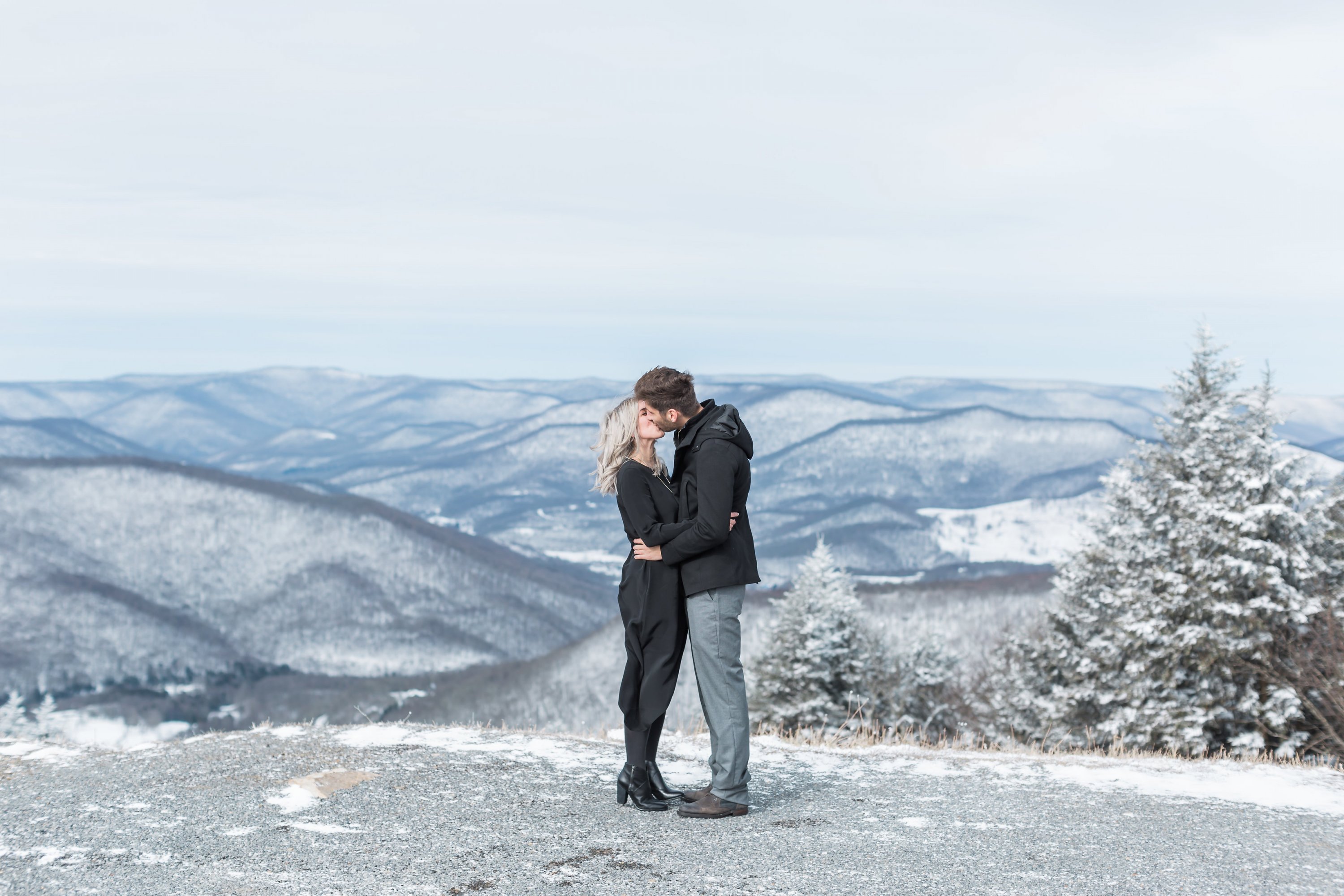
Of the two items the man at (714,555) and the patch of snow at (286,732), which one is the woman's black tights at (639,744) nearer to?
the man at (714,555)

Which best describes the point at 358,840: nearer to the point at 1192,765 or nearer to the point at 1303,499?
the point at 1192,765

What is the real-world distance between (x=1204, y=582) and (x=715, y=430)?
658 inches

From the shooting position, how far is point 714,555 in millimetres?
7008

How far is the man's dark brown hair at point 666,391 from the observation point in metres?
6.78

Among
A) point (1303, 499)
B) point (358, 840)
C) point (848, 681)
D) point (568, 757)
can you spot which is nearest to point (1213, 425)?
point (1303, 499)

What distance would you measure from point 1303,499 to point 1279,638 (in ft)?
9.65

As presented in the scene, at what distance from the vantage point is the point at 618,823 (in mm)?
6961

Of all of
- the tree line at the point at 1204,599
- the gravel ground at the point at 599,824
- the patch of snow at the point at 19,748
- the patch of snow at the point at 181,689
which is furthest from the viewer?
the patch of snow at the point at 181,689

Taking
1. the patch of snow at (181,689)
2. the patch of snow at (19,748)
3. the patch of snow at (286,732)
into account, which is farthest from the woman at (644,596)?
the patch of snow at (181,689)

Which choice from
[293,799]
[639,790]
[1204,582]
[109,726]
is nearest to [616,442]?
[639,790]

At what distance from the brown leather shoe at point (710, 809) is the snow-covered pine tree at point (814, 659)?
22.2m

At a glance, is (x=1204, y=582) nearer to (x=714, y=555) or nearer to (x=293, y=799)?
(x=714, y=555)

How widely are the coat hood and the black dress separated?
34 centimetres

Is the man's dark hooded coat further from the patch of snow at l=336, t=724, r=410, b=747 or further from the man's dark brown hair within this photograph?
the patch of snow at l=336, t=724, r=410, b=747
